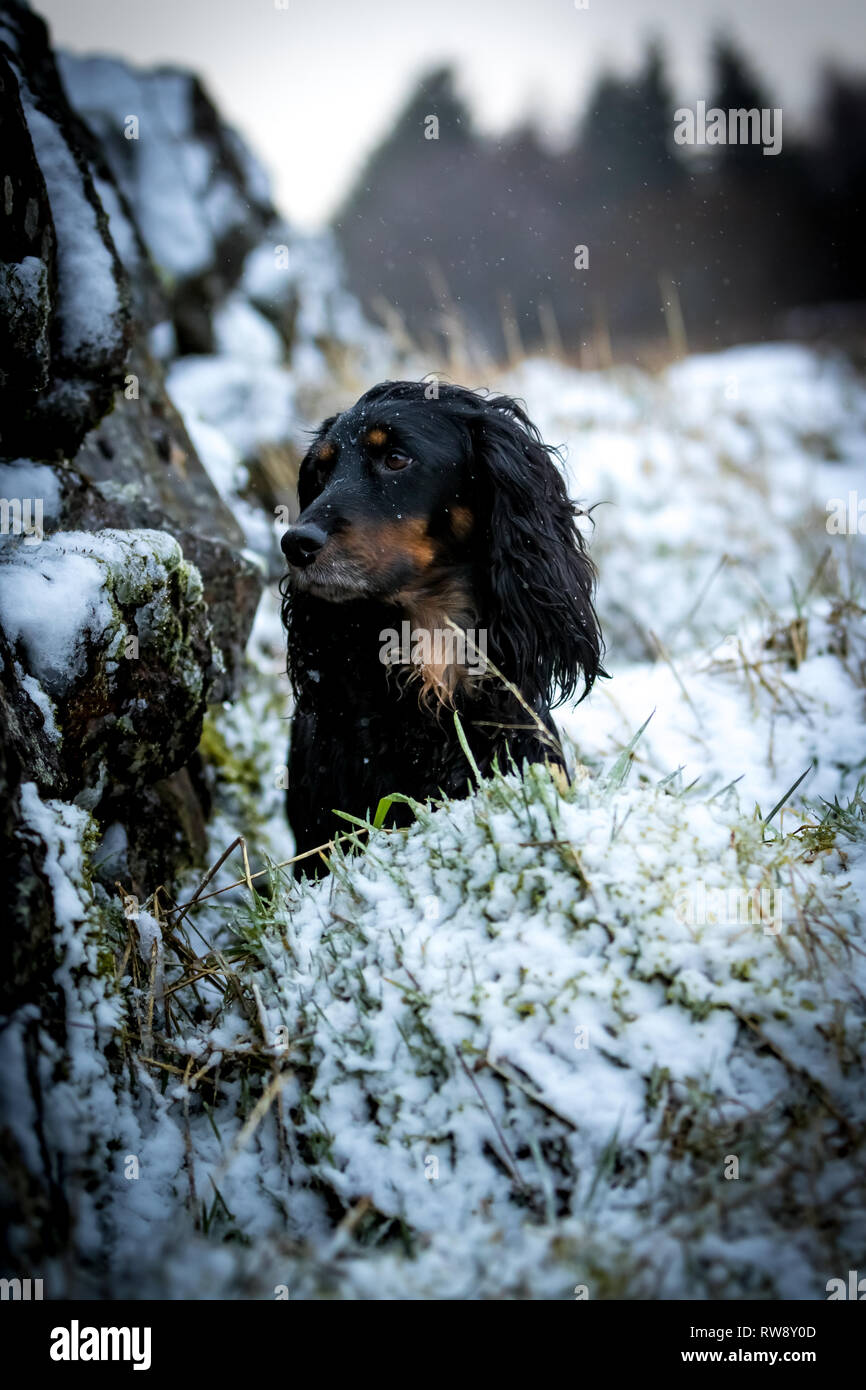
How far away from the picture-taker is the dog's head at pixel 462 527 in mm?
2777

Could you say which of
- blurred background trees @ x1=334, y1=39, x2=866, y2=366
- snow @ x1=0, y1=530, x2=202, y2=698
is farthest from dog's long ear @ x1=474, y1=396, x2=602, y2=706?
blurred background trees @ x1=334, y1=39, x2=866, y2=366

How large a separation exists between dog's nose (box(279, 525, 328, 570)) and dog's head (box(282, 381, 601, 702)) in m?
0.06

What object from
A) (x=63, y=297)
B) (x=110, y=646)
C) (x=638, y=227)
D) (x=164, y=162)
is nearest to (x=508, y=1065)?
(x=110, y=646)

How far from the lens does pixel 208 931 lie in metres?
2.56

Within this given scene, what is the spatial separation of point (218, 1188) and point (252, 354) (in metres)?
6.78

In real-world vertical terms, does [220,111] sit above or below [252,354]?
above

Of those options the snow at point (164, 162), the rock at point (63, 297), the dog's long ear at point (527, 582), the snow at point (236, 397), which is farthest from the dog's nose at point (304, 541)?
the snow at point (164, 162)

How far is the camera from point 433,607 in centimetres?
294

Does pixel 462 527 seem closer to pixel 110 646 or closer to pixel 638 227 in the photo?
pixel 110 646

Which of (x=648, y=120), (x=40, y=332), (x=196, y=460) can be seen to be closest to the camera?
(x=40, y=332)

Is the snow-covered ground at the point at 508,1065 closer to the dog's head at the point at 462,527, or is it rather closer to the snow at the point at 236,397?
the dog's head at the point at 462,527

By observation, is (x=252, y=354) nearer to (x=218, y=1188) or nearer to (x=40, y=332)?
(x=40, y=332)

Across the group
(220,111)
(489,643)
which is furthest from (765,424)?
(489,643)

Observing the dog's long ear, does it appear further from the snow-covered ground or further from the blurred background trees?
the blurred background trees
